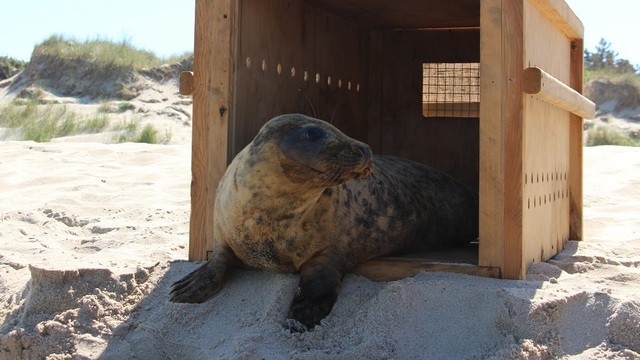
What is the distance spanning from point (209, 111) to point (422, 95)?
2673mm

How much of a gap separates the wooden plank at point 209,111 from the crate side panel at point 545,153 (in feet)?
4.95

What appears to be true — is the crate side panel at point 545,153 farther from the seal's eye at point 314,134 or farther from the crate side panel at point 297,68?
the crate side panel at point 297,68

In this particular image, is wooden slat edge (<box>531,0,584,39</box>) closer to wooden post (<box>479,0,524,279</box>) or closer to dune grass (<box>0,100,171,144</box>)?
wooden post (<box>479,0,524,279</box>)

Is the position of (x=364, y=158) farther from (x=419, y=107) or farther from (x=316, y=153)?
(x=419, y=107)

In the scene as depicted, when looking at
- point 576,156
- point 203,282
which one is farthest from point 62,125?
point 203,282

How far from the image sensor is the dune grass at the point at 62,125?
499 inches

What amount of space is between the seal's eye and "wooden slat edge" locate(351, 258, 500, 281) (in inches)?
32.9

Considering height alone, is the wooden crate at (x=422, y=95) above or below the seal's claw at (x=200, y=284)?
above

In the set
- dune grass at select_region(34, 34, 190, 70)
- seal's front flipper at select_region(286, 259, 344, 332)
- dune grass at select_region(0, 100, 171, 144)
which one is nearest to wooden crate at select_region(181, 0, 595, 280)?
seal's front flipper at select_region(286, 259, 344, 332)

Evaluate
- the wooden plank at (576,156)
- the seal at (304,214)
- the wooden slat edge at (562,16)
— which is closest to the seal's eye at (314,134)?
the seal at (304,214)

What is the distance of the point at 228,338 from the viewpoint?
3.23m

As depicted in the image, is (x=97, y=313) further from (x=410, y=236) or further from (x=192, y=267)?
(x=410, y=236)

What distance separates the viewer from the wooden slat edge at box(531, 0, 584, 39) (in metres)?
4.59

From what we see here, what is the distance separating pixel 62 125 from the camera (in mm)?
13664
